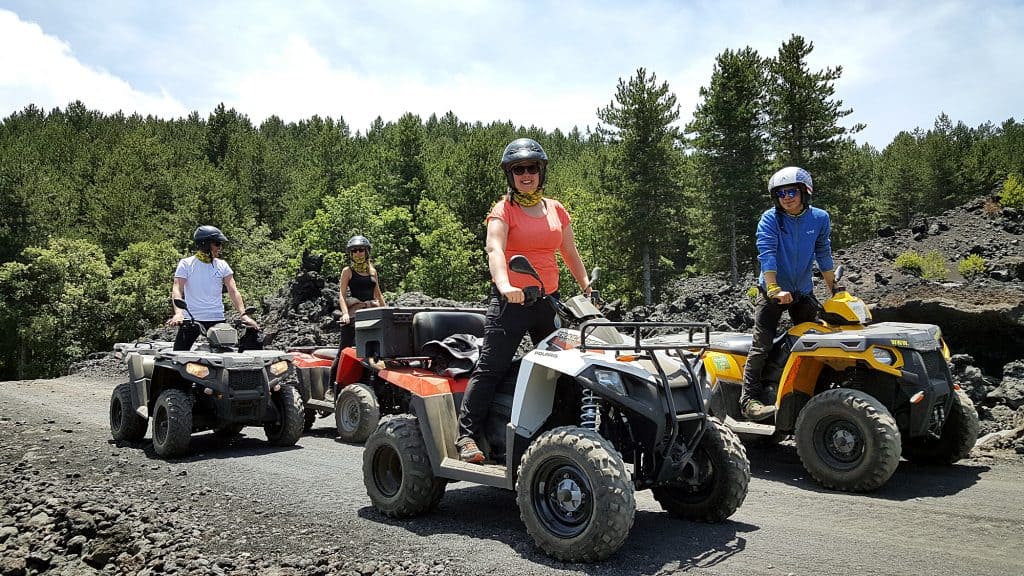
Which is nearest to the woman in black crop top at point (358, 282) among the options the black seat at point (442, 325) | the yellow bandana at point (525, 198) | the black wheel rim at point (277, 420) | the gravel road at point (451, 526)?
the black wheel rim at point (277, 420)

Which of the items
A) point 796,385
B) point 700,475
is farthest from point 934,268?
point 700,475

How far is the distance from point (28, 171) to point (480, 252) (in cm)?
2915

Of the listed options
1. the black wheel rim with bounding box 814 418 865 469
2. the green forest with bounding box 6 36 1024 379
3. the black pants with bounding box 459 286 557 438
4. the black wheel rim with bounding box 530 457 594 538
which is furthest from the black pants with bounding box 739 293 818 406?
the green forest with bounding box 6 36 1024 379

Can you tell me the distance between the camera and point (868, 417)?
6246 mm

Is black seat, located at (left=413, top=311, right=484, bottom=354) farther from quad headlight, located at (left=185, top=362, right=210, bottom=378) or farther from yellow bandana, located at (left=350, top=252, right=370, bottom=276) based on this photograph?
yellow bandana, located at (left=350, top=252, right=370, bottom=276)

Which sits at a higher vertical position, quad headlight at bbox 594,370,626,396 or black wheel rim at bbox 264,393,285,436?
quad headlight at bbox 594,370,626,396

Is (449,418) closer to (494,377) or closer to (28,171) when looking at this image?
(494,377)

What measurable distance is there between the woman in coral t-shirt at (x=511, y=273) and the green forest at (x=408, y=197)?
81.7 feet

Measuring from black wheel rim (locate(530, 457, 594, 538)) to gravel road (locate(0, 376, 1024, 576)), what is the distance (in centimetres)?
23

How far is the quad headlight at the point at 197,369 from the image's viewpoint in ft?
27.7

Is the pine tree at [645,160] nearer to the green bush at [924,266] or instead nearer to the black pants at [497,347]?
the green bush at [924,266]

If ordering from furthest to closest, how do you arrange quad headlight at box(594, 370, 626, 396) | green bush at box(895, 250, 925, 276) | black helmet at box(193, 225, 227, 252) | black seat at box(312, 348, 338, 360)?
green bush at box(895, 250, 925, 276), black seat at box(312, 348, 338, 360), black helmet at box(193, 225, 227, 252), quad headlight at box(594, 370, 626, 396)

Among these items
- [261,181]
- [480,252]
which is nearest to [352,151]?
[261,181]

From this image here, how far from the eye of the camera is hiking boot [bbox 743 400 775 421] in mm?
7452
